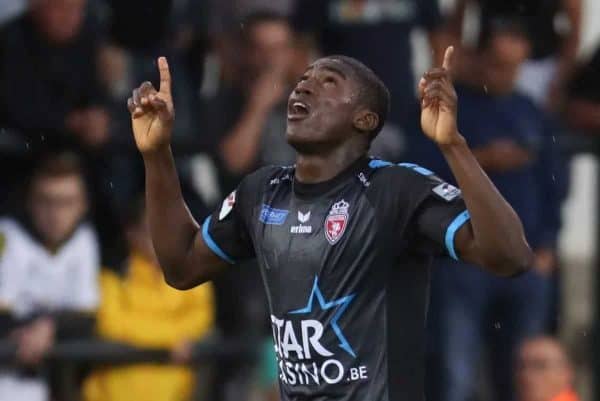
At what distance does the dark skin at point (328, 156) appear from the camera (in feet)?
14.4

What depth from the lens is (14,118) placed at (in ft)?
26.5

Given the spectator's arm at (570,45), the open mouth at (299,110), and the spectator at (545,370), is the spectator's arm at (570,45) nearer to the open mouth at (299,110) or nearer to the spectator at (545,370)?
the spectator at (545,370)

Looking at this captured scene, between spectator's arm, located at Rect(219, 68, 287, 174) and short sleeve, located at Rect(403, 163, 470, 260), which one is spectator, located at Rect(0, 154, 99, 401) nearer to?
spectator's arm, located at Rect(219, 68, 287, 174)

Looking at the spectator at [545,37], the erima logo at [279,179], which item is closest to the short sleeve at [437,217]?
the erima logo at [279,179]

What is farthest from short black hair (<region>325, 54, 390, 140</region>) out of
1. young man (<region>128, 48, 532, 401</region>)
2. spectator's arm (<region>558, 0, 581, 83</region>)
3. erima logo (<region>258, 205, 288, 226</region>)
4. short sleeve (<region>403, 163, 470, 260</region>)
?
spectator's arm (<region>558, 0, 581, 83</region>)

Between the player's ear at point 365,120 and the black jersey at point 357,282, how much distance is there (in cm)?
13

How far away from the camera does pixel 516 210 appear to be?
27.9 ft

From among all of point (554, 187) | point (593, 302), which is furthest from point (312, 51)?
point (593, 302)

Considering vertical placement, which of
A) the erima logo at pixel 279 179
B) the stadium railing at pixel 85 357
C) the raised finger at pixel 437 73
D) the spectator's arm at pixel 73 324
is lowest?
the stadium railing at pixel 85 357

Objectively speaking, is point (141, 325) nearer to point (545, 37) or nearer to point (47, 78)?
point (47, 78)

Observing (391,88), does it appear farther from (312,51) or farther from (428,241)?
(428,241)

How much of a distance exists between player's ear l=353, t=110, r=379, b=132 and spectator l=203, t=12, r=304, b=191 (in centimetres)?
352

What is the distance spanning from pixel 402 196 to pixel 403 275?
9.3 inches

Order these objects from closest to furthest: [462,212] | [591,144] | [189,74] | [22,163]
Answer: [462,212], [22,163], [189,74], [591,144]
